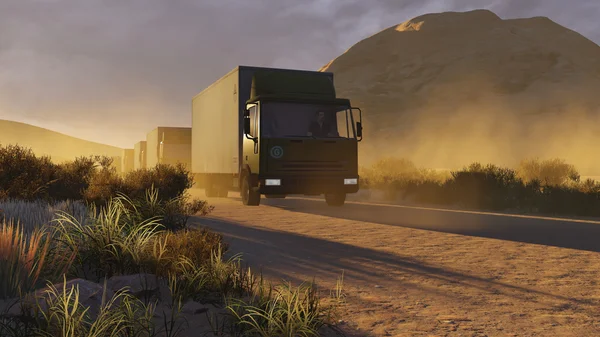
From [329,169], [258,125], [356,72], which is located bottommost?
[329,169]

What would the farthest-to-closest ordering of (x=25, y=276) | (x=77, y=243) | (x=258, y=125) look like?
(x=258, y=125), (x=77, y=243), (x=25, y=276)

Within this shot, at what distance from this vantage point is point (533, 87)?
307ft

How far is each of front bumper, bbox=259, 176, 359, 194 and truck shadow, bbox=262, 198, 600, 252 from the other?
717 millimetres

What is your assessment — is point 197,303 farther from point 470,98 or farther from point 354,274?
point 470,98

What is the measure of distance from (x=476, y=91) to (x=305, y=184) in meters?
86.8

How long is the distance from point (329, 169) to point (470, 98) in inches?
3293

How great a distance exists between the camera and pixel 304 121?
16812 millimetres

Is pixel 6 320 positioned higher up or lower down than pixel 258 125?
lower down

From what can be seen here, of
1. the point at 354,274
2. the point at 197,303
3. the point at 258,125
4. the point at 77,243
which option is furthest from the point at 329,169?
the point at 197,303

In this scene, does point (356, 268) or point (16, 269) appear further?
point (356, 268)

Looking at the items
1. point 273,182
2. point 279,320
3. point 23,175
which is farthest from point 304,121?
point 279,320

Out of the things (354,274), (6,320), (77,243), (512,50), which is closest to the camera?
(6,320)

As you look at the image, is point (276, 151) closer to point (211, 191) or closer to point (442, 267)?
point (211, 191)

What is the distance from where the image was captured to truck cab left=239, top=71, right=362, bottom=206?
16344 millimetres
